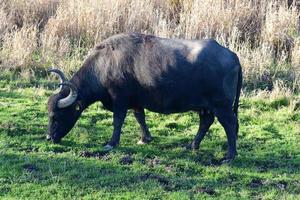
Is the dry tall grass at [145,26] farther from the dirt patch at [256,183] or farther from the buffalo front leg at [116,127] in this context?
the dirt patch at [256,183]

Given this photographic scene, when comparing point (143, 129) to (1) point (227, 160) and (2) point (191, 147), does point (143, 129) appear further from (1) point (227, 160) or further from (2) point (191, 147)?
(1) point (227, 160)

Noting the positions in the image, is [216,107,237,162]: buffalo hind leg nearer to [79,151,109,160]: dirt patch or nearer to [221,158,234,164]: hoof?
[221,158,234,164]: hoof

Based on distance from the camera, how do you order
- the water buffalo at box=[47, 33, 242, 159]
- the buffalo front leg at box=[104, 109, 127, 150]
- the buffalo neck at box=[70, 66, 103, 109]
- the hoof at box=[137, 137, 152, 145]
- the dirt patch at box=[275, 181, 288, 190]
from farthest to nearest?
the hoof at box=[137, 137, 152, 145] → the buffalo neck at box=[70, 66, 103, 109] → the buffalo front leg at box=[104, 109, 127, 150] → the water buffalo at box=[47, 33, 242, 159] → the dirt patch at box=[275, 181, 288, 190]

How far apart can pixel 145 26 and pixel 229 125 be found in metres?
6.30

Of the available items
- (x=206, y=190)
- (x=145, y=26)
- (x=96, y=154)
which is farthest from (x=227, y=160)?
(x=145, y=26)

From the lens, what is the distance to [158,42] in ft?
26.9

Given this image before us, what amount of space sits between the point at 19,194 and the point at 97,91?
219cm

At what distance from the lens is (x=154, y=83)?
26.3ft

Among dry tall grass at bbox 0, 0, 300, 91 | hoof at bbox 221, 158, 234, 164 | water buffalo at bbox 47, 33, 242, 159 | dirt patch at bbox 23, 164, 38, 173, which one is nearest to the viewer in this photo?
dirt patch at bbox 23, 164, 38, 173

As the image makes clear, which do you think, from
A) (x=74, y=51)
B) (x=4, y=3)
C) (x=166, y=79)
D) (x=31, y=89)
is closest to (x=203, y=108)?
(x=166, y=79)

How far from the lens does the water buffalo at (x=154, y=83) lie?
7.73 metres

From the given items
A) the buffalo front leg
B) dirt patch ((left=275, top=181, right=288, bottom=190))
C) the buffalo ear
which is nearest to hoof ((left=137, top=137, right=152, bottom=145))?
the buffalo front leg

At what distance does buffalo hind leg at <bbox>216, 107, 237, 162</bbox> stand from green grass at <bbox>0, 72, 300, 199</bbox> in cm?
13

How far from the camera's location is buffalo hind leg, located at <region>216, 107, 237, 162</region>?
782cm
